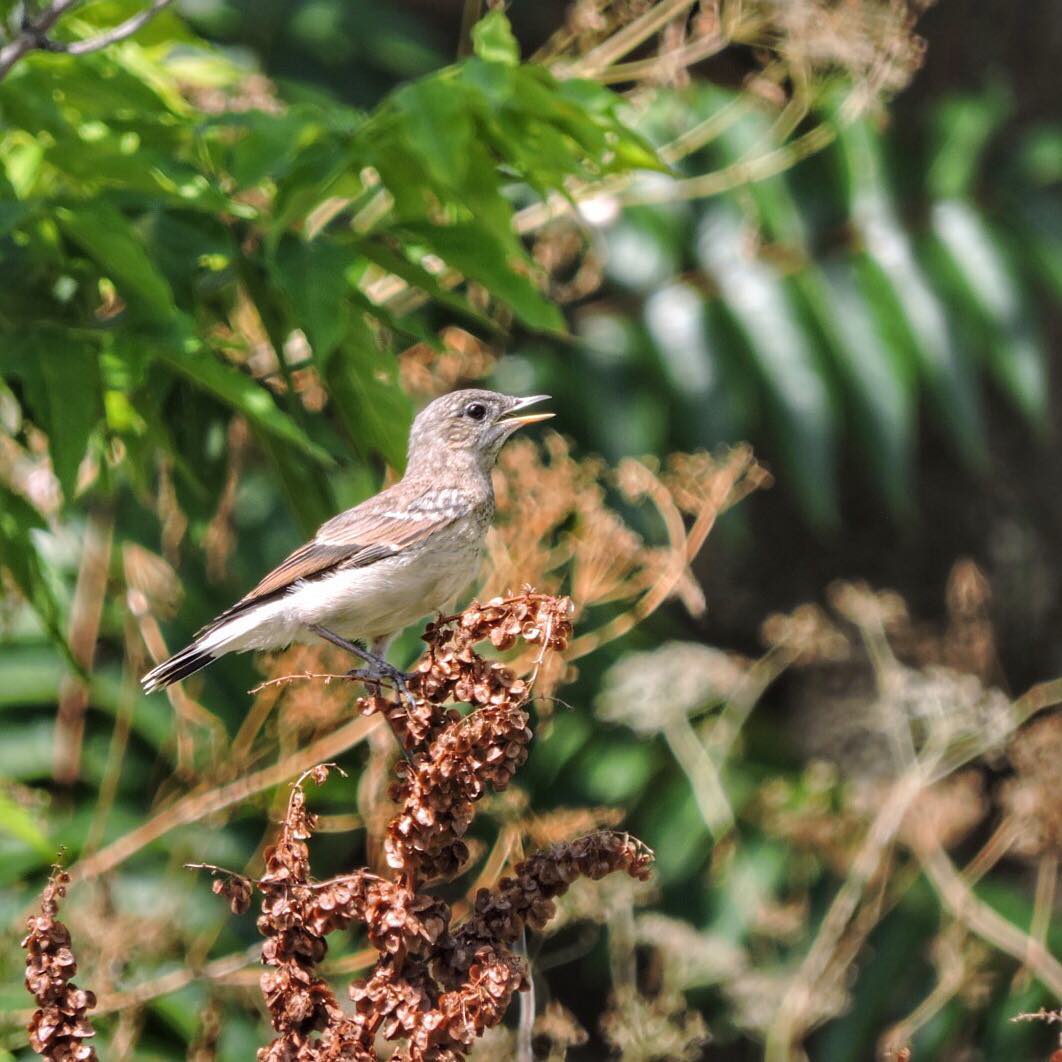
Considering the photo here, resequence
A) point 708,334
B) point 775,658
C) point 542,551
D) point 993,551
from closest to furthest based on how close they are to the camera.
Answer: point 542,551 < point 708,334 < point 775,658 < point 993,551

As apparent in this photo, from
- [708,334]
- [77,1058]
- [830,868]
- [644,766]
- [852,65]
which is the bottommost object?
[830,868]

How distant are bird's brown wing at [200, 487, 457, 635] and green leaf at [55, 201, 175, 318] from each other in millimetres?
1071

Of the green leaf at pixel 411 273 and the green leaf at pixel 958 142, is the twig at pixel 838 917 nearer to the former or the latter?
the green leaf at pixel 958 142

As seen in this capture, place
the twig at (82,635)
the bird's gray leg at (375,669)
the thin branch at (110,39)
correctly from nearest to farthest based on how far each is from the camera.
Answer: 1. the bird's gray leg at (375,669)
2. the thin branch at (110,39)
3. the twig at (82,635)

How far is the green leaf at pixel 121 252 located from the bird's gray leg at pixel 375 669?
3.53 ft

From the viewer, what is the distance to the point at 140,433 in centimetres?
530

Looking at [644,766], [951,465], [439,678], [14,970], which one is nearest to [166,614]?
[14,970]

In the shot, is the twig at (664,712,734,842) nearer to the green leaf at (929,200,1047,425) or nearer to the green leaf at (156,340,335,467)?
the green leaf at (929,200,1047,425)

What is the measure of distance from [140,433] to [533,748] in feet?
8.59

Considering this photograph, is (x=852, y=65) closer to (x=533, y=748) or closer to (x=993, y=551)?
(x=533, y=748)

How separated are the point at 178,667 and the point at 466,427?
138cm

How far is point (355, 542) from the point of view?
556 cm

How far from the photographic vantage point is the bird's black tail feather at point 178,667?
529 centimetres

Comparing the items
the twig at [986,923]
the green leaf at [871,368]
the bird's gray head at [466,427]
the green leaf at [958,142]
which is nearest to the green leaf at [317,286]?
the bird's gray head at [466,427]
